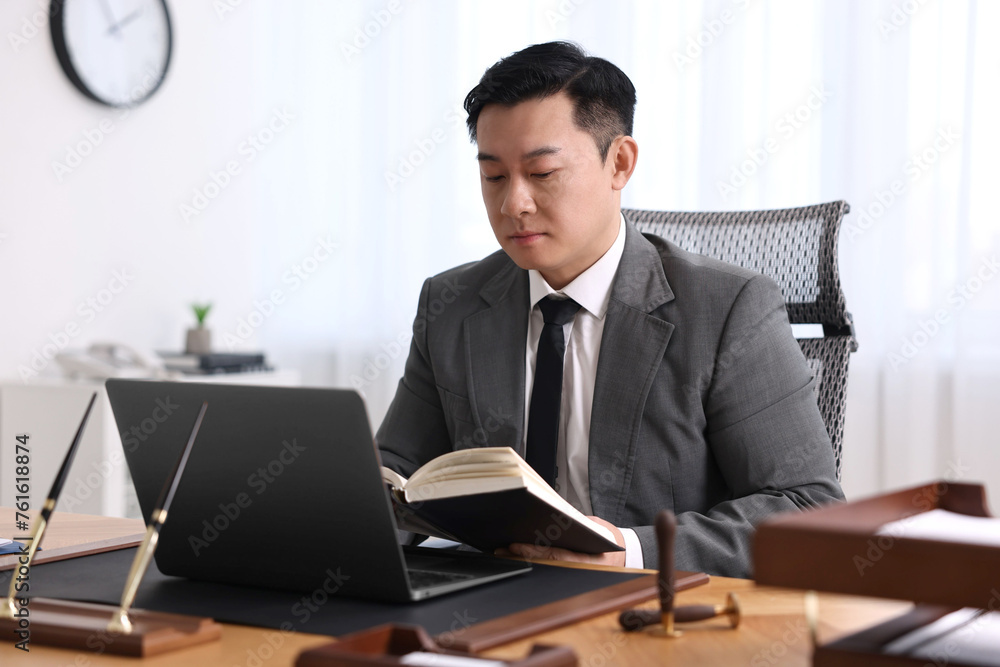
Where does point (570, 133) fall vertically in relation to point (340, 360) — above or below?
above

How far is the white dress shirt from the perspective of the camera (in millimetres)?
1556

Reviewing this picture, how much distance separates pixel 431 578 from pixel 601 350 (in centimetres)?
65

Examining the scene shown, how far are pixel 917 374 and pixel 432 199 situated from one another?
5.78ft

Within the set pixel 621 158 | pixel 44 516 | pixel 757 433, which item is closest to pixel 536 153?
pixel 621 158

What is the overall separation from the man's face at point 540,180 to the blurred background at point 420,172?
62.5 inches

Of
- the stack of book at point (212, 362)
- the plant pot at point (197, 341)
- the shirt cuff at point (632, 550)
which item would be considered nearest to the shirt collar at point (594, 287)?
the shirt cuff at point (632, 550)

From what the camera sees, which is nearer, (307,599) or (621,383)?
(307,599)

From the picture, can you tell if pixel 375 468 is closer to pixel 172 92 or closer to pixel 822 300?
pixel 822 300

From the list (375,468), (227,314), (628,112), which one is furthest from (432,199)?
(375,468)

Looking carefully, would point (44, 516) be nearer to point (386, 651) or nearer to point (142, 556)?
point (142, 556)

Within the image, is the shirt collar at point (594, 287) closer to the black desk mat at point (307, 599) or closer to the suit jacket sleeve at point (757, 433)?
the suit jacket sleeve at point (757, 433)

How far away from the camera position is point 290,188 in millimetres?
3805

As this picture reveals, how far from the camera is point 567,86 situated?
5.19ft

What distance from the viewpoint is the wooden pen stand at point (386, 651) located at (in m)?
0.64
